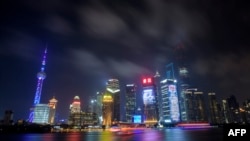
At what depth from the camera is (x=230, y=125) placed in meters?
14.1

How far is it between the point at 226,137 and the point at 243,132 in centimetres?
113

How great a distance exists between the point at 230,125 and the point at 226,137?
0.88 metres

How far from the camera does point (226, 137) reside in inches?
544

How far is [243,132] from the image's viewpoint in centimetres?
1324

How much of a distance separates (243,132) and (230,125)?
948 millimetres
